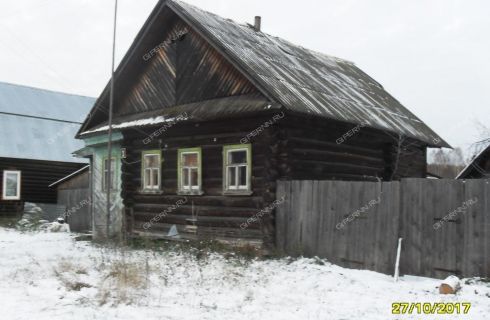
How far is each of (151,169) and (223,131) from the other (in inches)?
125

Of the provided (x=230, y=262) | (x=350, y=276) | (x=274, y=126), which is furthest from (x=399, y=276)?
(x=274, y=126)

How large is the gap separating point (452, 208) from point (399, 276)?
1.53 meters

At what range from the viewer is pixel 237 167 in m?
12.8

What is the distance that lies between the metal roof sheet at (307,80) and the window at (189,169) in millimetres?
2803

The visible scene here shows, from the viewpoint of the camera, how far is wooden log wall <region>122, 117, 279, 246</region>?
12031 mm

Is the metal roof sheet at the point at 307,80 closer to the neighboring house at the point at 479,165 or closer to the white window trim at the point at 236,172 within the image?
the neighboring house at the point at 479,165

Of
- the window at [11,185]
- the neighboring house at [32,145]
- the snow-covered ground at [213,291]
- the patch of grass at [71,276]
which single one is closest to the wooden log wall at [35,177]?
the neighboring house at [32,145]

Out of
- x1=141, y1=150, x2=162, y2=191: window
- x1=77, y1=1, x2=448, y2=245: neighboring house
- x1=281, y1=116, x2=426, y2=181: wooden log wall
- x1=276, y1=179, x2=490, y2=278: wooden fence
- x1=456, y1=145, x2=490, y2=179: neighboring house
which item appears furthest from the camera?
x1=456, y1=145, x2=490, y2=179: neighboring house

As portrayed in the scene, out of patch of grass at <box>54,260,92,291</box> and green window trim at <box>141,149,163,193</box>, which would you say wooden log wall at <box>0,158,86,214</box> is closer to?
green window trim at <box>141,149,163,193</box>

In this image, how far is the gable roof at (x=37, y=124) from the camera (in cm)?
2500

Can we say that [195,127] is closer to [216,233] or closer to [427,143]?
[216,233]

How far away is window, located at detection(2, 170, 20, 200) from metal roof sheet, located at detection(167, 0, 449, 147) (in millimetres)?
13366

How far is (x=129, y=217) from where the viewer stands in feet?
51.5

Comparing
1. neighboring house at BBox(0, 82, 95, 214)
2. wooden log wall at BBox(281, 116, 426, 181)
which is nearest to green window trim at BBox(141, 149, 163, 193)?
wooden log wall at BBox(281, 116, 426, 181)
